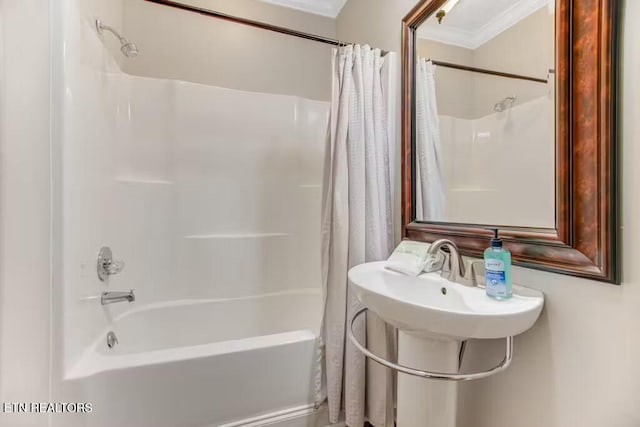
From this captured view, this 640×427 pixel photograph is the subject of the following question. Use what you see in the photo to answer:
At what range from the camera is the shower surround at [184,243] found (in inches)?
41.8

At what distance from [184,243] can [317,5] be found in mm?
1980

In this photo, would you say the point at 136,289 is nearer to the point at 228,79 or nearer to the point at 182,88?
the point at 182,88

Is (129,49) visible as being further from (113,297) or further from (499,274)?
(499,274)

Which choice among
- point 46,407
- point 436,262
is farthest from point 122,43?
point 436,262

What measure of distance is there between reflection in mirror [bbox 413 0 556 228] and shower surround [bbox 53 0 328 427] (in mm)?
916

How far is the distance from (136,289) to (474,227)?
1830 millimetres

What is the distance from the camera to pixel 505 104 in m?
0.98

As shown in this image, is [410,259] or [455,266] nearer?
[455,266]

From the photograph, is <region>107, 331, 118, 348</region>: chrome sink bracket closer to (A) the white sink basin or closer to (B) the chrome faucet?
(B) the chrome faucet

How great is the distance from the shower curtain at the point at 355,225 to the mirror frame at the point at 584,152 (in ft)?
2.00

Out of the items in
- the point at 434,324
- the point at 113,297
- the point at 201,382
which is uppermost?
the point at 434,324

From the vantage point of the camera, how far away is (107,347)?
4.35 feet

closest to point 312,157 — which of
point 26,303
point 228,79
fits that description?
point 228,79

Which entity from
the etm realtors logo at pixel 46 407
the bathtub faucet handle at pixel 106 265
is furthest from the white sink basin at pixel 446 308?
the bathtub faucet handle at pixel 106 265
